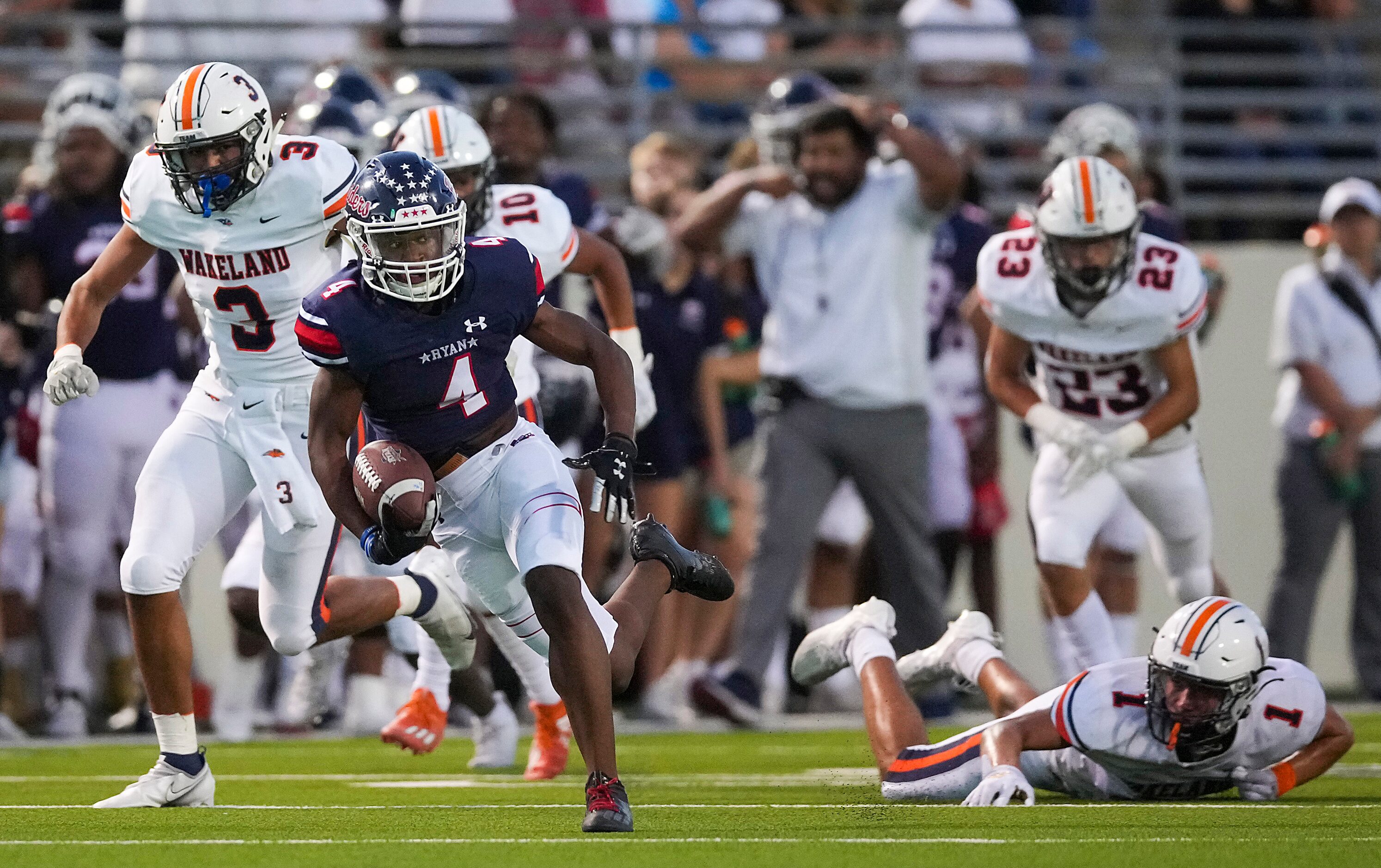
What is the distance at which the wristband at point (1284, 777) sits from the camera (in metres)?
5.81

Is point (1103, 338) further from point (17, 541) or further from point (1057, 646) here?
point (17, 541)

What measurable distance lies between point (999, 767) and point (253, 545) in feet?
8.58

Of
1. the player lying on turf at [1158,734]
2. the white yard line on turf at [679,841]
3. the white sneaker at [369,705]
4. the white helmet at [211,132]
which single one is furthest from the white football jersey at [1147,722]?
the white sneaker at [369,705]

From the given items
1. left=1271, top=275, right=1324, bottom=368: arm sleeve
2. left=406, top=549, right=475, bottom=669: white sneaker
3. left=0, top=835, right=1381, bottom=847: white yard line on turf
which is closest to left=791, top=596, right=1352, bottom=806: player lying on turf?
left=0, top=835, right=1381, bottom=847: white yard line on turf

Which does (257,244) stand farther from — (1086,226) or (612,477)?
(1086,226)

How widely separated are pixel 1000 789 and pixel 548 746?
5.72ft

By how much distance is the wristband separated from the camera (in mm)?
5812

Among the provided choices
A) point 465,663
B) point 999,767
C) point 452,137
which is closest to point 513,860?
point 999,767

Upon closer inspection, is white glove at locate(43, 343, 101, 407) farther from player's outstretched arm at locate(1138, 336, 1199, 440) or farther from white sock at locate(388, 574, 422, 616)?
player's outstretched arm at locate(1138, 336, 1199, 440)

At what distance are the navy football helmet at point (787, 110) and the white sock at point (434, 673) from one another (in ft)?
8.75

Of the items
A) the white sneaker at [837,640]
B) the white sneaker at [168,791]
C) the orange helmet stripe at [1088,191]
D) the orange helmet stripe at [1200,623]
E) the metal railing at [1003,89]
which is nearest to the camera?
the orange helmet stripe at [1200,623]

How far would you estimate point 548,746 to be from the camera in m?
6.75

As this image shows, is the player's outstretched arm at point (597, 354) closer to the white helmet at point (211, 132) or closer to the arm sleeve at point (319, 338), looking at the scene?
the arm sleeve at point (319, 338)

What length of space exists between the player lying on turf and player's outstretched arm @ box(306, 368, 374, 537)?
64.8 inches
